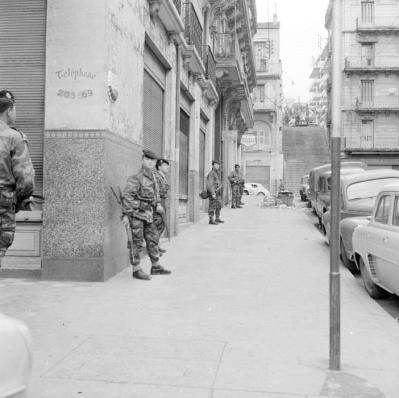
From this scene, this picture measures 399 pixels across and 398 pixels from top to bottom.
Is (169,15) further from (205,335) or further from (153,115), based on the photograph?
(205,335)

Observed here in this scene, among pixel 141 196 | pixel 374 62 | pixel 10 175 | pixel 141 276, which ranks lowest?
pixel 141 276

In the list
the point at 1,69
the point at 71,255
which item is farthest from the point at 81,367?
the point at 1,69

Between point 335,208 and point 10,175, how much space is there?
2569 mm

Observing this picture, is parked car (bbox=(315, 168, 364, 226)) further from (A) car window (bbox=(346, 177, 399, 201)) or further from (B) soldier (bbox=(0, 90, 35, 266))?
(B) soldier (bbox=(0, 90, 35, 266))

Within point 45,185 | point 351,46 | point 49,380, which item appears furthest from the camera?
point 351,46

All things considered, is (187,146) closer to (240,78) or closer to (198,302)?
(240,78)

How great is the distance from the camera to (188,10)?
14.6 m

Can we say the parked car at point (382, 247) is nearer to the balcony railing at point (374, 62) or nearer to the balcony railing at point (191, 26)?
the balcony railing at point (191, 26)

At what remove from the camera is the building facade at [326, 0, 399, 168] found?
5047 cm

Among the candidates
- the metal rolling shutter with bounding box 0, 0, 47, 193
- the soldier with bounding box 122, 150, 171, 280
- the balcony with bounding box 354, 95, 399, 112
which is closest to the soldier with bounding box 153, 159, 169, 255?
the soldier with bounding box 122, 150, 171, 280

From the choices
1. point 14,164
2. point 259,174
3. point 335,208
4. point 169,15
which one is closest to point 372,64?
point 259,174

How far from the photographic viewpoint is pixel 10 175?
4566 millimetres

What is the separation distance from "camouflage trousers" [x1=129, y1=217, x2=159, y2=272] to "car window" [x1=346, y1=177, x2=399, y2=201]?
468 cm

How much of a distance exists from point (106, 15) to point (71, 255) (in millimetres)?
3146
